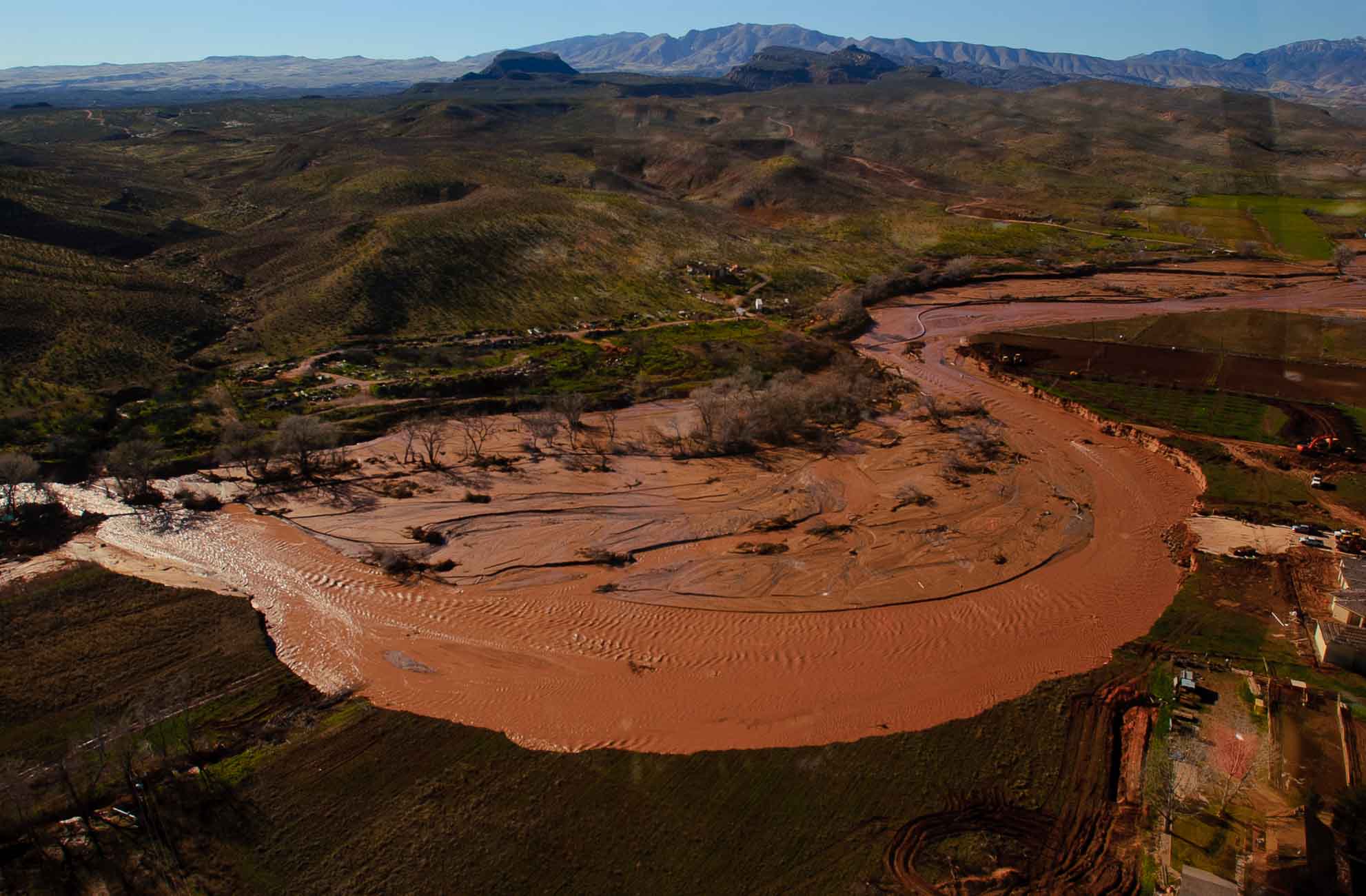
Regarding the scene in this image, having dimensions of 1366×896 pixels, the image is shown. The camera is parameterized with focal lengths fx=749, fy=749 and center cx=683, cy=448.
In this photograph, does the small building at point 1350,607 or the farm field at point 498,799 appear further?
the small building at point 1350,607

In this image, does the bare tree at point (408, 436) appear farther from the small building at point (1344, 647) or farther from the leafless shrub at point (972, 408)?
the small building at point (1344, 647)

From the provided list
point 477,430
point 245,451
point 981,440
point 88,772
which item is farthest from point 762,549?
point 245,451

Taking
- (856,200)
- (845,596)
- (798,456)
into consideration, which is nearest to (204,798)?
(845,596)

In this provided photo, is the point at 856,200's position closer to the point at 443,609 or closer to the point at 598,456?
the point at 598,456

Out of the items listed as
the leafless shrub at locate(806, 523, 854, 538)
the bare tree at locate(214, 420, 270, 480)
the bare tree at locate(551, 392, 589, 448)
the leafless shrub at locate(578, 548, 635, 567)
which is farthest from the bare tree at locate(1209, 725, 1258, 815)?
the bare tree at locate(214, 420, 270, 480)

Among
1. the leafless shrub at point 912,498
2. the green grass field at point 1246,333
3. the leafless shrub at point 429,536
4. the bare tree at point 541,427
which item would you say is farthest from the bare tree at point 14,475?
the green grass field at point 1246,333

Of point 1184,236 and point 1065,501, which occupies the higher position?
point 1184,236

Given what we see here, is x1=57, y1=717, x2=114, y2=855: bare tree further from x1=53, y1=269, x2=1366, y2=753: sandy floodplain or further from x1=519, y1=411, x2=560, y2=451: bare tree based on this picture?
x1=519, y1=411, x2=560, y2=451: bare tree
